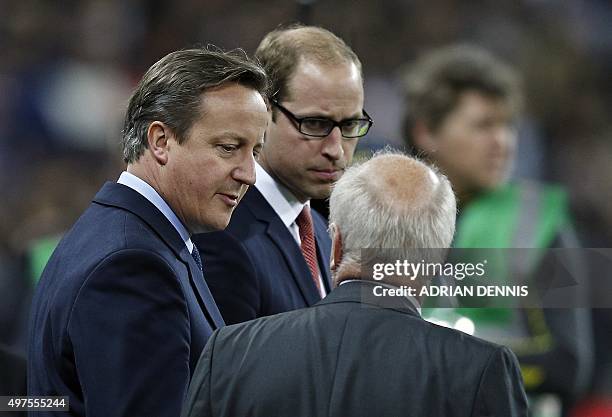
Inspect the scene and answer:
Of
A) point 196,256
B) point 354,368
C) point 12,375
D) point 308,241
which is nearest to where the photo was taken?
point 354,368

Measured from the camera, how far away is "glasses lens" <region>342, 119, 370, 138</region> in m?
2.44

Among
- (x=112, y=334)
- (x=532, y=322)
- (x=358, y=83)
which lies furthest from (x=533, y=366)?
(x=112, y=334)

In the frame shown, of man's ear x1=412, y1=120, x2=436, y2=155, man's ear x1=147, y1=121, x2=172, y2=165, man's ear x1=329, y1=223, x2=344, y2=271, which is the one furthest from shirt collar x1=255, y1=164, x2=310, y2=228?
man's ear x1=412, y1=120, x2=436, y2=155

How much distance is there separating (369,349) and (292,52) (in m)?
1.06

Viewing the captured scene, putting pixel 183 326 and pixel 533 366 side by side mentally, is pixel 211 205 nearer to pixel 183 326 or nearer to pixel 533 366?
pixel 183 326

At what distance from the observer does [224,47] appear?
485 cm

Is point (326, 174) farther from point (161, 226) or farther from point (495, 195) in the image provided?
point (495, 195)

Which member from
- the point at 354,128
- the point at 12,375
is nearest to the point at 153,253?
the point at 354,128

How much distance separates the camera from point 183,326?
172 centimetres

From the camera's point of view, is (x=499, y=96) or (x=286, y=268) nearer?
(x=286, y=268)

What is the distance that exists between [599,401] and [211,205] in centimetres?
239

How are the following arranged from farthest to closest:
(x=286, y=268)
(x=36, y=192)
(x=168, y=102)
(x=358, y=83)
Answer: (x=36, y=192) < (x=358, y=83) < (x=286, y=268) < (x=168, y=102)

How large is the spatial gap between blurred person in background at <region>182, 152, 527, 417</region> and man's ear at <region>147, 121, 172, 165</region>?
1.11 ft

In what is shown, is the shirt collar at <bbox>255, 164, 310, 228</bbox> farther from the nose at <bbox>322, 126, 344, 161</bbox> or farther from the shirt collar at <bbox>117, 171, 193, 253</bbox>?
the shirt collar at <bbox>117, 171, 193, 253</bbox>
